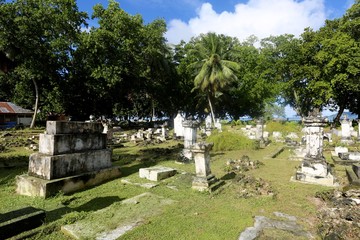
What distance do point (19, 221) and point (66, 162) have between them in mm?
2519

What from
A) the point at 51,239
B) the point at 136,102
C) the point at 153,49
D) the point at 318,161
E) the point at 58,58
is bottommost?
the point at 51,239

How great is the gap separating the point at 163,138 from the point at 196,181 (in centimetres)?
1230

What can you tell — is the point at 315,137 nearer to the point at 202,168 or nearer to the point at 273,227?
the point at 202,168

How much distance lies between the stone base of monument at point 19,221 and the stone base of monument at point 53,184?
147cm

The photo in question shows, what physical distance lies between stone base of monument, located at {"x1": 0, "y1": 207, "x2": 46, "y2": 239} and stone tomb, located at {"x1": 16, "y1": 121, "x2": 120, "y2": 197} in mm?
1539

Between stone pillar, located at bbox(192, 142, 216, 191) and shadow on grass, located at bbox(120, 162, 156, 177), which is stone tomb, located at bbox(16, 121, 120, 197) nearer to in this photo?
shadow on grass, located at bbox(120, 162, 156, 177)

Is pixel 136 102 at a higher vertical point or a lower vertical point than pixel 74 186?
higher

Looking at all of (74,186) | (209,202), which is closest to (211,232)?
(209,202)

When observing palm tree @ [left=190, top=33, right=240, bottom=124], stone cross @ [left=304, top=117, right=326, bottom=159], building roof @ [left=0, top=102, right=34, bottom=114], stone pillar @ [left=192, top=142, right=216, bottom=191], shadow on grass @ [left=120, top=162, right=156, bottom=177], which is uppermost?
palm tree @ [left=190, top=33, right=240, bottom=124]

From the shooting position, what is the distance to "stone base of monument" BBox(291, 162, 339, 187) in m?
7.13

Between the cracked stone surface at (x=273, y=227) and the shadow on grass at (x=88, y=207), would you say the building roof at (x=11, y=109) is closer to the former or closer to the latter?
the shadow on grass at (x=88, y=207)

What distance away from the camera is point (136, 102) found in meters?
38.3

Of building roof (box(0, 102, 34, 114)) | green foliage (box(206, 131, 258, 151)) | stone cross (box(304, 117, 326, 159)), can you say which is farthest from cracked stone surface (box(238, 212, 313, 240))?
building roof (box(0, 102, 34, 114))

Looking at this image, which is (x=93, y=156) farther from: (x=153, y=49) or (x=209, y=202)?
(x=153, y=49)
